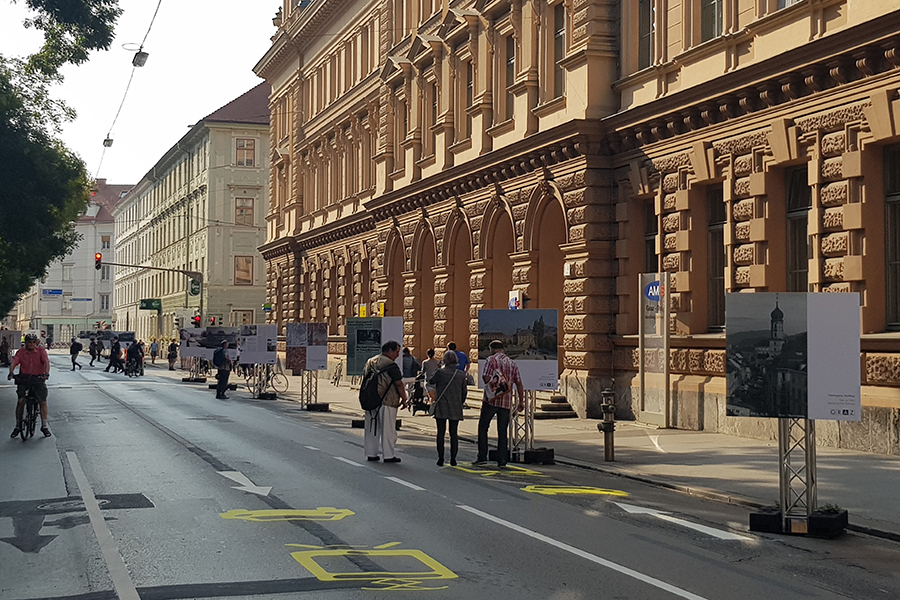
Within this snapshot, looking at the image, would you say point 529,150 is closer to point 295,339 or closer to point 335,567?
point 295,339

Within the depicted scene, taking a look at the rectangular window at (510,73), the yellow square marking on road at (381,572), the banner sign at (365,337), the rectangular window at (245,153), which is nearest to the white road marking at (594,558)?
the yellow square marking on road at (381,572)

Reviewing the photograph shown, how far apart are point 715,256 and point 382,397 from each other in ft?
29.9

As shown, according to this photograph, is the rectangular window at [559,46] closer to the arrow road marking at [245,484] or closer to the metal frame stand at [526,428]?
the metal frame stand at [526,428]

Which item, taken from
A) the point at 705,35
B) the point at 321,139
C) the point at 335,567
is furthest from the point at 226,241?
the point at 335,567

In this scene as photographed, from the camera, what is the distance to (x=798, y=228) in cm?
2066

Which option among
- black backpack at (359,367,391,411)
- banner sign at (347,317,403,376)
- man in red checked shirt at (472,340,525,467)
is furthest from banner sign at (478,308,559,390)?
banner sign at (347,317,403,376)

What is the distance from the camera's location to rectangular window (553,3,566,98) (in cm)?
2827

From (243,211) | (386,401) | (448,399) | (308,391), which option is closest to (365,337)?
(308,391)

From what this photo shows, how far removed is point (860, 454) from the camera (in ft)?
57.3

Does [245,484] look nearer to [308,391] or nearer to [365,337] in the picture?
[365,337]

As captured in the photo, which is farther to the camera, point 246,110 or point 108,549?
point 246,110

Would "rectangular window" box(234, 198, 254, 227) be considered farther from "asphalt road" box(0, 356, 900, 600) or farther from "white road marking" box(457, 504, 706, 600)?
"white road marking" box(457, 504, 706, 600)

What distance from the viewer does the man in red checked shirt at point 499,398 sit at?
55.9 feet

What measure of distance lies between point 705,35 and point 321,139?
3148 centimetres
